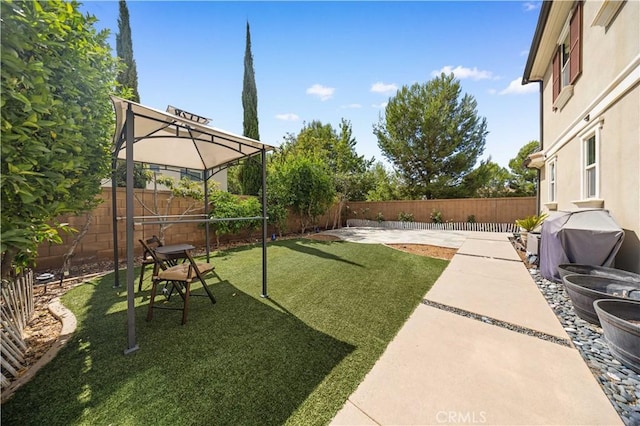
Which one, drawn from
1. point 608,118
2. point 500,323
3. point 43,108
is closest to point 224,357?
point 43,108

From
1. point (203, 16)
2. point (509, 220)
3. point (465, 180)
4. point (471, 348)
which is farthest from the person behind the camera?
point (465, 180)

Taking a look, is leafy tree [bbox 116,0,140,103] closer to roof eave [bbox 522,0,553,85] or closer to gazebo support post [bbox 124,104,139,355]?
gazebo support post [bbox 124,104,139,355]

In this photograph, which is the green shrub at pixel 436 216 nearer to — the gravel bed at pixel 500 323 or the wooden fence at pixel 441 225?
the wooden fence at pixel 441 225

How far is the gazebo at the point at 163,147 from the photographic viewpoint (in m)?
2.17

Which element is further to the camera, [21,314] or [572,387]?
[21,314]

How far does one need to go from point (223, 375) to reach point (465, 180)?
18573 millimetres

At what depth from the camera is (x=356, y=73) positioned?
25.2ft

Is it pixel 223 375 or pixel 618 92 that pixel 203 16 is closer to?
pixel 223 375

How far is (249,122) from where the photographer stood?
13266 mm

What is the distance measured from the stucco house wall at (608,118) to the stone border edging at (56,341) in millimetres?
6646

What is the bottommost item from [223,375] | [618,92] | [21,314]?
[223,375]

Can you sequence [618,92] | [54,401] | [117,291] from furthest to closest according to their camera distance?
[117,291] → [618,92] → [54,401]

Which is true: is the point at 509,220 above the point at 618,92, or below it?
below

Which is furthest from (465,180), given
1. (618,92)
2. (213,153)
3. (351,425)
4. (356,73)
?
(351,425)
